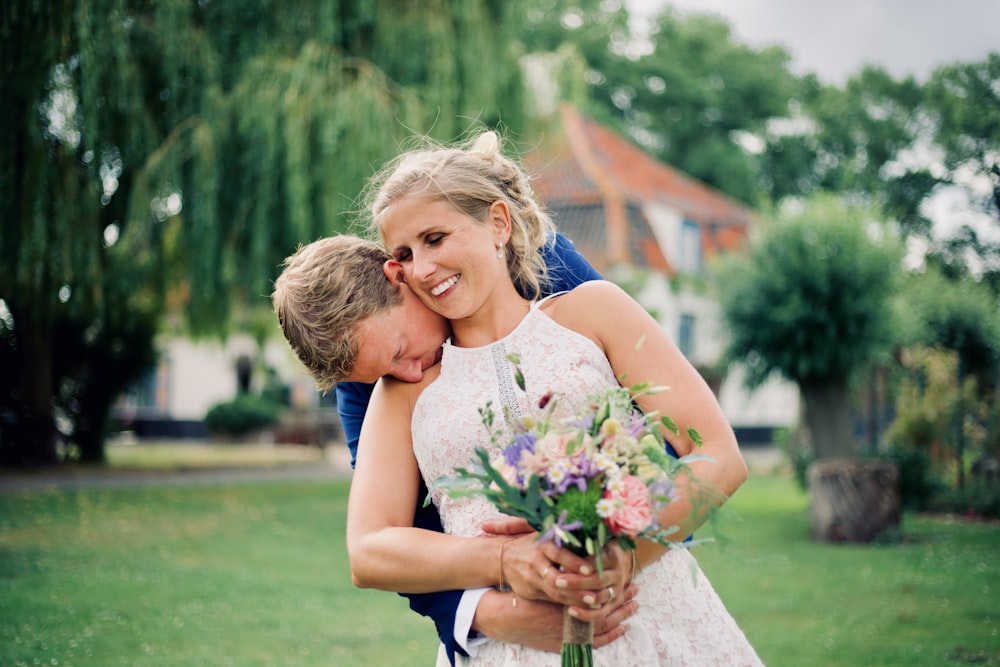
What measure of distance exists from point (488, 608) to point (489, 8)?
46.4ft

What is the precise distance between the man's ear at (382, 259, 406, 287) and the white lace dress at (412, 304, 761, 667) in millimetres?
337

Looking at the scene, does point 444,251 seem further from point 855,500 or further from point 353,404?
point 855,500

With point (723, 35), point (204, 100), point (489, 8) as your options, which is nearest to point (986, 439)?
point (489, 8)

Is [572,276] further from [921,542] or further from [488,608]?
[921,542]

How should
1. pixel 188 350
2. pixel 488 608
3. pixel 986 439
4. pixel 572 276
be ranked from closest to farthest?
pixel 488 608 < pixel 572 276 < pixel 986 439 < pixel 188 350

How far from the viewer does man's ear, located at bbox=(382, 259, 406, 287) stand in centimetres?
271

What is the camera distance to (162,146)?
13250 millimetres

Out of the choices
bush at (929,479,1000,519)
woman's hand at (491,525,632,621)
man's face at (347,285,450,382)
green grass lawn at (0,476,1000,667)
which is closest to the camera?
woman's hand at (491,525,632,621)

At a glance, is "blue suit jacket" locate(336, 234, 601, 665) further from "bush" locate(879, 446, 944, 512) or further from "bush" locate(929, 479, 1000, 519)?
"bush" locate(929, 479, 1000, 519)

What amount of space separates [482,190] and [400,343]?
461mm

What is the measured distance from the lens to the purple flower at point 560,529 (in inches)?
80.1

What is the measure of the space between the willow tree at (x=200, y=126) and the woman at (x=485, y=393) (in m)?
9.46

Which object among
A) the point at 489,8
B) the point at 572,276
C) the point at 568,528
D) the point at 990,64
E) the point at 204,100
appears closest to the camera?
the point at 568,528

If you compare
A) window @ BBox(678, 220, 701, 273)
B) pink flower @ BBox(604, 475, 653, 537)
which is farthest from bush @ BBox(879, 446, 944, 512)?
window @ BBox(678, 220, 701, 273)
